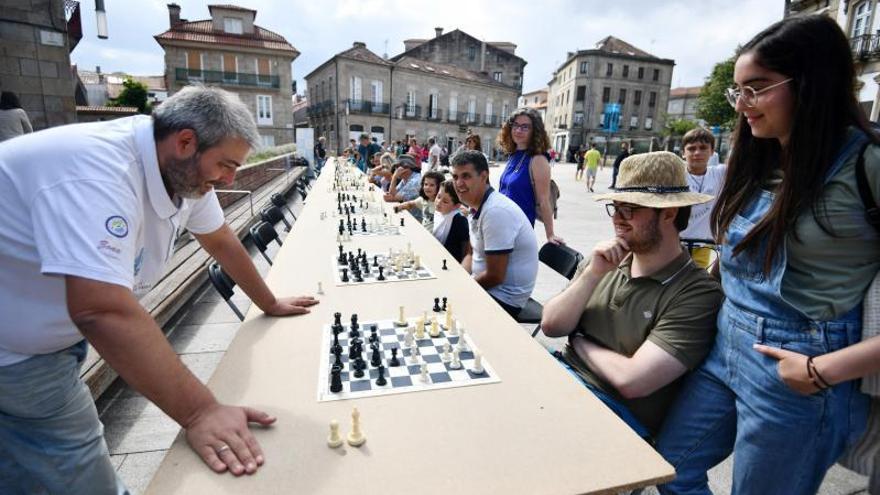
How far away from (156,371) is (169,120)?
2.32 ft

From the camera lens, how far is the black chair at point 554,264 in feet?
9.87

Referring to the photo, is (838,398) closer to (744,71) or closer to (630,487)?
(630,487)

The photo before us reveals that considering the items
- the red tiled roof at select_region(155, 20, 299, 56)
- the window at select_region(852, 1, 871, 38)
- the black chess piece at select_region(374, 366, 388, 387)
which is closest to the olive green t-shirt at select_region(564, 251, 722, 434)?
the black chess piece at select_region(374, 366, 388, 387)

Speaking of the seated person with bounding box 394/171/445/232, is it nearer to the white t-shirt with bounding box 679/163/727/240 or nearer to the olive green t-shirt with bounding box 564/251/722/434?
the white t-shirt with bounding box 679/163/727/240

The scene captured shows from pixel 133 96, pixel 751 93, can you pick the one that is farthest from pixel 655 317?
pixel 133 96

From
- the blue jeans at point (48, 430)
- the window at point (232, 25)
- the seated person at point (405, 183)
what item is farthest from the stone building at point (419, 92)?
the blue jeans at point (48, 430)

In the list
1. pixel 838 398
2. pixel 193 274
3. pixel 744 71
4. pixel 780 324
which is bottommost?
pixel 193 274

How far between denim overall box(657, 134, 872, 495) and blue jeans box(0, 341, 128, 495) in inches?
79.7

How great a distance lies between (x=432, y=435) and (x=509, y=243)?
1737 mm

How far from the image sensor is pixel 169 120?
129cm

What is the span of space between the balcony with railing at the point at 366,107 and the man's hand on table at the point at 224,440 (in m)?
29.9

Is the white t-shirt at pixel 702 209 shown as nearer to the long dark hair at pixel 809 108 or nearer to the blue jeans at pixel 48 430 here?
the long dark hair at pixel 809 108

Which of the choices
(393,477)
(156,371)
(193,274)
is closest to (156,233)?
(156,371)

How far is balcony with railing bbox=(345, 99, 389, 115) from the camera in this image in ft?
97.2
